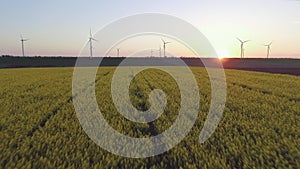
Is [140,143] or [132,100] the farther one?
[132,100]

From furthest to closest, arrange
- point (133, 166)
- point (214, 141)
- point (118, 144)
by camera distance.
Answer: point (214, 141), point (118, 144), point (133, 166)

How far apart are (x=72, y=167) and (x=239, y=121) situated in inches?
165

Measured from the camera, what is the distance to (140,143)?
16.4ft

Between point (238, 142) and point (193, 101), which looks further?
point (193, 101)

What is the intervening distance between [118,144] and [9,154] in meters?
1.64

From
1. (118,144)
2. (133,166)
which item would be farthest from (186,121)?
(133,166)

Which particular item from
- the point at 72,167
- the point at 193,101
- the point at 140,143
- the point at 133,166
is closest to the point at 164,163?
the point at 133,166

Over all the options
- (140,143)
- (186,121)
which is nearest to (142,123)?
(186,121)

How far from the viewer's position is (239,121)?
6.70 meters

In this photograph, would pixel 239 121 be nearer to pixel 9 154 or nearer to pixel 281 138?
pixel 281 138

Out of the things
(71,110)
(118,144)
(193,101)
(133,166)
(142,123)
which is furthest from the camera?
(193,101)

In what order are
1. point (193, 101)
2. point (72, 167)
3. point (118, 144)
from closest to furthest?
point (72, 167) < point (118, 144) < point (193, 101)

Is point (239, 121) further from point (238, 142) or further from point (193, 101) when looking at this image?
point (193, 101)

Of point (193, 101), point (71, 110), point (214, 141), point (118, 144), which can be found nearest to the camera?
point (118, 144)
